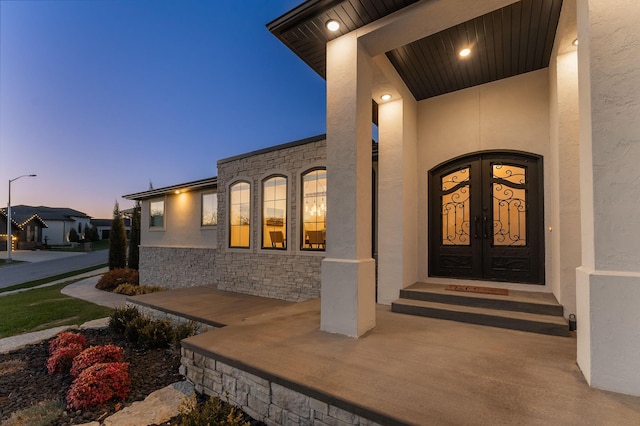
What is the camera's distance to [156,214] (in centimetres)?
1155

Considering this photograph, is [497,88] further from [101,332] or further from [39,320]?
[39,320]

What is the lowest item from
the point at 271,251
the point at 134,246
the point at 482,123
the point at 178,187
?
the point at 134,246

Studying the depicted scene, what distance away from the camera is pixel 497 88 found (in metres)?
4.60

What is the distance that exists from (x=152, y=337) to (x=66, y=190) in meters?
33.9

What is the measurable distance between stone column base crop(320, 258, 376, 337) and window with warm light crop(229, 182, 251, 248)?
440 centimetres

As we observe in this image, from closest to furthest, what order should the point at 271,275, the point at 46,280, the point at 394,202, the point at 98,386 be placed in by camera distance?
1. the point at 98,386
2. the point at 394,202
3. the point at 271,275
4. the point at 46,280

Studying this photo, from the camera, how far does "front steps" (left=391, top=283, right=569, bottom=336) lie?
332 cm

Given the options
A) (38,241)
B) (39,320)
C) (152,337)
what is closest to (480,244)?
(152,337)

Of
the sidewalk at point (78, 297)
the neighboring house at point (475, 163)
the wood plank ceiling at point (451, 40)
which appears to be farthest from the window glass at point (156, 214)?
the wood plank ceiling at point (451, 40)

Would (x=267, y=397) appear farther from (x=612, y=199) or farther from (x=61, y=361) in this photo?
(x=61, y=361)

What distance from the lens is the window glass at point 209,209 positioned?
9.58 metres

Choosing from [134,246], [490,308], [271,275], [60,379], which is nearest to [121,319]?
[60,379]

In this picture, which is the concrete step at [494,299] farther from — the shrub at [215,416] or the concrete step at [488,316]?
the shrub at [215,416]

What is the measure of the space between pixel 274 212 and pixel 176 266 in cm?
563
